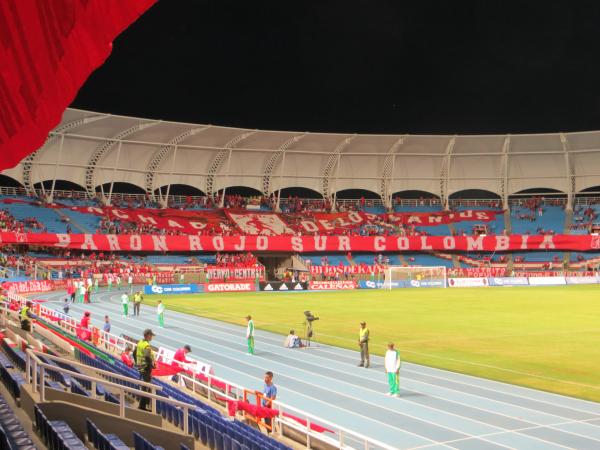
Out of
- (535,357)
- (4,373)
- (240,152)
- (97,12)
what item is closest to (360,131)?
(240,152)

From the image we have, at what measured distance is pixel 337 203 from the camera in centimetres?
8144

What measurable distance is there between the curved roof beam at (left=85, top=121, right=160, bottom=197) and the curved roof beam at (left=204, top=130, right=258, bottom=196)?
9996mm

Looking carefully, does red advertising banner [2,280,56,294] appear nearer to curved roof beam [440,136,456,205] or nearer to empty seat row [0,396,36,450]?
empty seat row [0,396,36,450]

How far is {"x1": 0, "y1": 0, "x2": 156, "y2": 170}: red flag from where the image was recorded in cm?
264

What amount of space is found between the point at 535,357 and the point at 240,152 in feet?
181

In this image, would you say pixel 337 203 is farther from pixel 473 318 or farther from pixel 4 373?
pixel 4 373

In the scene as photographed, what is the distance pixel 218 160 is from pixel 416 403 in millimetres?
60139

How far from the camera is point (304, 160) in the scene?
75.5m

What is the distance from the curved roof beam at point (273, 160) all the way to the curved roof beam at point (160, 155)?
389 inches

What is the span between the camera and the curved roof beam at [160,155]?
214 ft

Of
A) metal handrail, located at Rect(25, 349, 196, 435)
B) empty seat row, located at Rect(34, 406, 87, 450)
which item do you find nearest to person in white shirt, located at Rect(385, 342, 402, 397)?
metal handrail, located at Rect(25, 349, 196, 435)

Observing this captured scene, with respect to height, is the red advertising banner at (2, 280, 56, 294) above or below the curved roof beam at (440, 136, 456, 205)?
below

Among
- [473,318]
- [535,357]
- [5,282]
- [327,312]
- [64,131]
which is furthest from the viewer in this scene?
[64,131]

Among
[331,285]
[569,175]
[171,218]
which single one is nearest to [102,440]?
[331,285]
